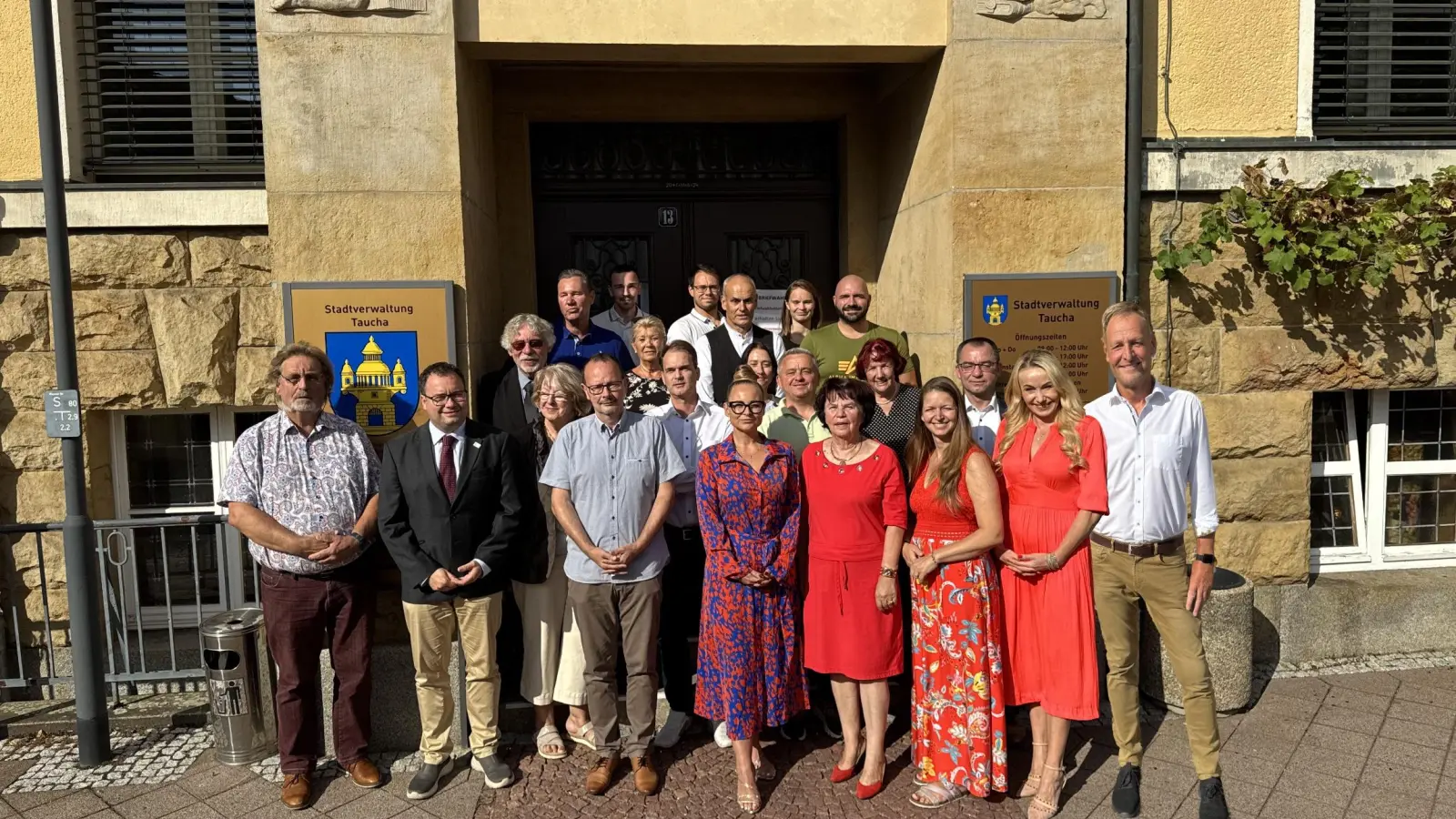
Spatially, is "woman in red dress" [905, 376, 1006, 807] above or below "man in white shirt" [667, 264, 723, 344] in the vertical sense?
below

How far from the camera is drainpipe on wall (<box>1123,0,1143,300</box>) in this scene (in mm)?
5051

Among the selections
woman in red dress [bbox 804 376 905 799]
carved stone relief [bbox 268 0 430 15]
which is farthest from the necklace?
carved stone relief [bbox 268 0 430 15]

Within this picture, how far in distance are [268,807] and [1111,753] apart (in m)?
3.74

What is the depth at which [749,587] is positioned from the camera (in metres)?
3.96

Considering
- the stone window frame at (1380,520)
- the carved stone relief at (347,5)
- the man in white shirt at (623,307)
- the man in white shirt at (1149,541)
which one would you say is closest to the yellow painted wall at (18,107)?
the carved stone relief at (347,5)

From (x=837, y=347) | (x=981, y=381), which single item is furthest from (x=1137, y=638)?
(x=837, y=347)

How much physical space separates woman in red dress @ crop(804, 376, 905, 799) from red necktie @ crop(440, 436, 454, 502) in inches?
60.3

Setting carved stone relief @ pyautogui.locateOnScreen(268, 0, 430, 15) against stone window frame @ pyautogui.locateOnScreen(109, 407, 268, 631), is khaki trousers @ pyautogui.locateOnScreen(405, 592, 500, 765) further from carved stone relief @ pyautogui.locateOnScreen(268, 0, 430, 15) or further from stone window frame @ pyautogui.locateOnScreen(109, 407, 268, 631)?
carved stone relief @ pyautogui.locateOnScreen(268, 0, 430, 15)

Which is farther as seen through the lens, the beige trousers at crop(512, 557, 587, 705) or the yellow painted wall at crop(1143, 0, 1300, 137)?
the yellow painted wall at crop(1143, 0, 1300, 137)

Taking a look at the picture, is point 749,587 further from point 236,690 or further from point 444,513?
point 236,690

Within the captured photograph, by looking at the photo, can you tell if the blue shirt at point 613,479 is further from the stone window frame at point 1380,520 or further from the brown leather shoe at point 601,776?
the stone window frame at point 1380,520

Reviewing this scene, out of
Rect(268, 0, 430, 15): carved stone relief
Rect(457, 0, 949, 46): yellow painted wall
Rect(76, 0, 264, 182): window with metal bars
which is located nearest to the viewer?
Rect(268, 0, 430, 15): carved stone relief

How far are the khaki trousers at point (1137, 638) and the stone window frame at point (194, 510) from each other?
4359mm

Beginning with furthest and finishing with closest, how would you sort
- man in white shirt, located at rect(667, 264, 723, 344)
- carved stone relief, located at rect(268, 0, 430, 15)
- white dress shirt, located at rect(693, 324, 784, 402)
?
1. man in white shirt, located at rect(667, 264, 723, 344)
2. white dress shirt, located at rect(693, 324, 784, 402)
3. carved stone relief, located at rect(268, 0, 430, 15)
